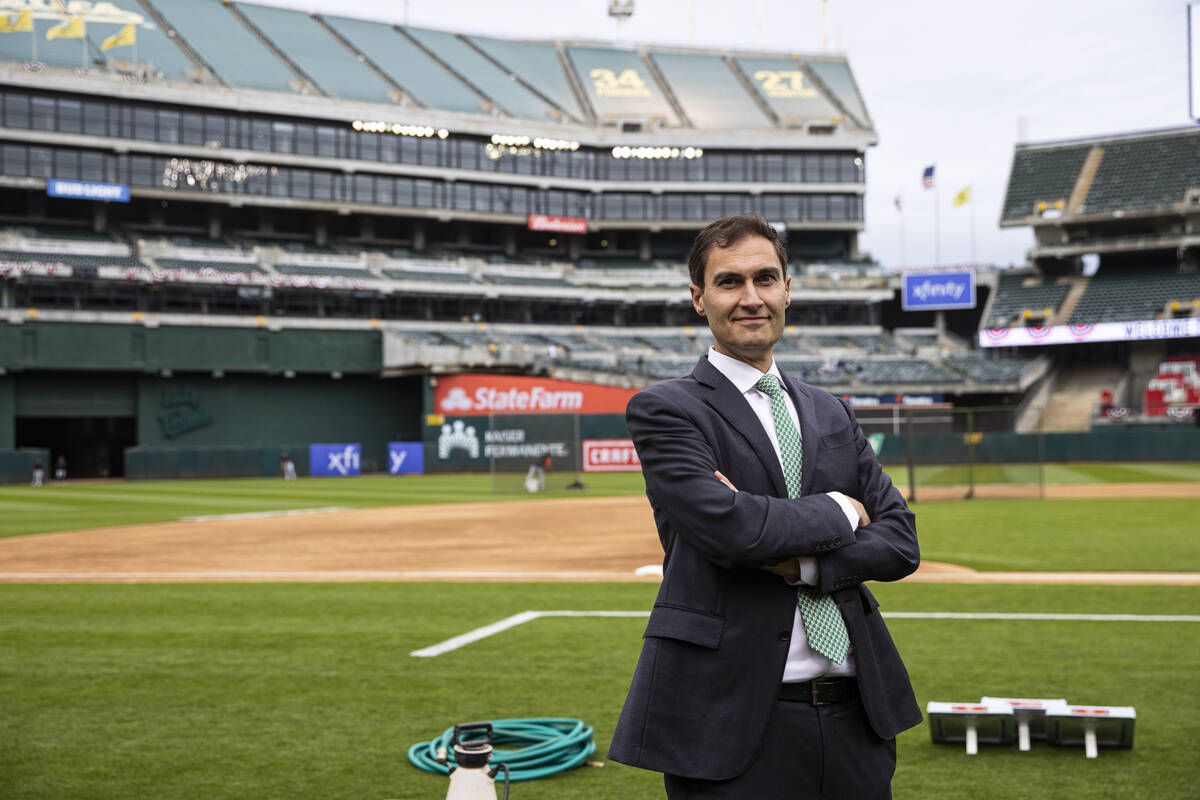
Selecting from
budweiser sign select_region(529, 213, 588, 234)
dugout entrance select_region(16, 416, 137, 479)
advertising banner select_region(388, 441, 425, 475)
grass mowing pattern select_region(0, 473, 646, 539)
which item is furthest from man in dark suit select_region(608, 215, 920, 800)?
budweiser sign select_region(529, 213, 588, 234)

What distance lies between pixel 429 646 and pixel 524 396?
4344 cm

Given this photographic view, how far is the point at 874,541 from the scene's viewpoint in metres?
3.22

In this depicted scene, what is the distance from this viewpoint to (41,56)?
188ft

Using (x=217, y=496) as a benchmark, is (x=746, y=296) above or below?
above

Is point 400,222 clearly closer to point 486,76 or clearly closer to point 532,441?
point 486,76

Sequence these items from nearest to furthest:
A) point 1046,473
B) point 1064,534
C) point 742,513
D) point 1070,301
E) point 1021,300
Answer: point 742,513 < point 1064,534 < point 1046,473 < point 1070,301 < point 1021,300

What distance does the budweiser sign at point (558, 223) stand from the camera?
2675 inches

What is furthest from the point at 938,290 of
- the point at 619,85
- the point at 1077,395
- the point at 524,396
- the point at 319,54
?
A: the point at 319,54

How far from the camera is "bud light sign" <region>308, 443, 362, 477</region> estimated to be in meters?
51.0

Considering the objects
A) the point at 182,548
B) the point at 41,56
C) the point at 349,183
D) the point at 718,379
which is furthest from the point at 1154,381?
the point at 41,56

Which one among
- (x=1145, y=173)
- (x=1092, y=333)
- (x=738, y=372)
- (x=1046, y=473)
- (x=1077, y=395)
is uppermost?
(x=1145, y=173)

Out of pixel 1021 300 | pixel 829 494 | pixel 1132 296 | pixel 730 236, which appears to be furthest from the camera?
pixel 1021 300

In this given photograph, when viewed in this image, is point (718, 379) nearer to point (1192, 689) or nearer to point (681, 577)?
point (681, 577)

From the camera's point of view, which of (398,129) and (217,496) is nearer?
(217,496)
